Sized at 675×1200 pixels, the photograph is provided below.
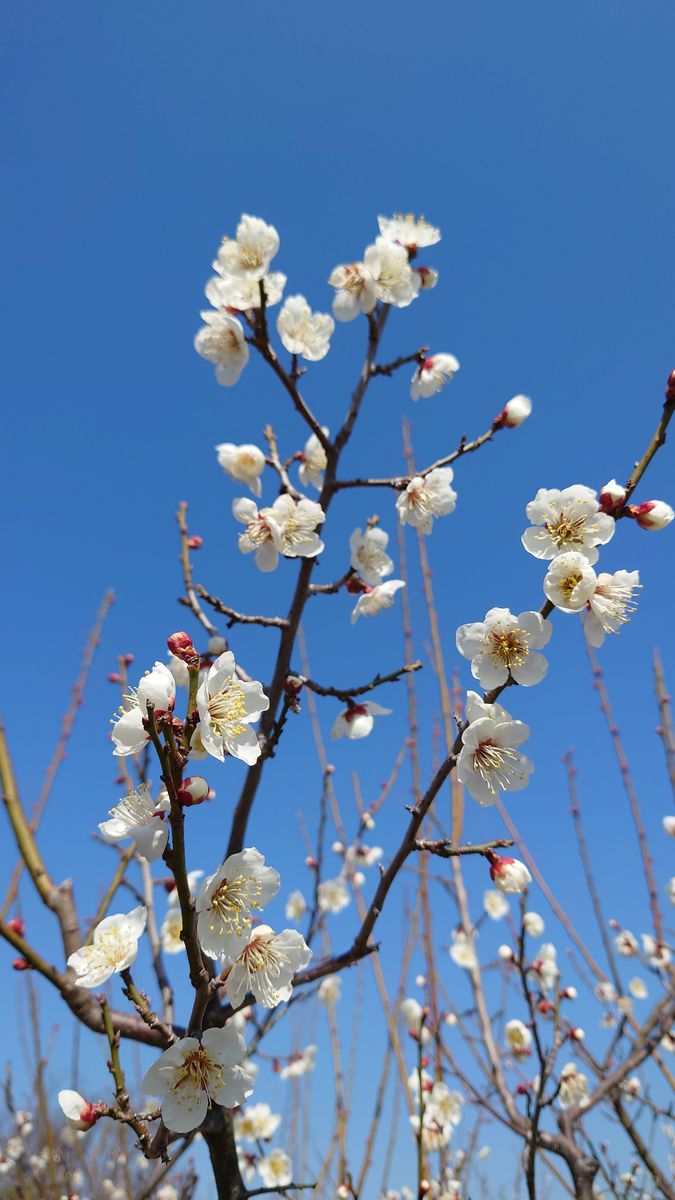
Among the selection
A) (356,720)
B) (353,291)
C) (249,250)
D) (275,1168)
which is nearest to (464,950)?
(275,1168)

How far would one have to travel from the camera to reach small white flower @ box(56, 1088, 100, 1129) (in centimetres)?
108

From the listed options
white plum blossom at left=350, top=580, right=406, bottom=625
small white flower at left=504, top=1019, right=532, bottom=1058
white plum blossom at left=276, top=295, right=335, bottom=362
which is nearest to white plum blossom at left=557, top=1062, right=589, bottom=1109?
small white flower at left=504, top=1019, right=532, bottom=1058

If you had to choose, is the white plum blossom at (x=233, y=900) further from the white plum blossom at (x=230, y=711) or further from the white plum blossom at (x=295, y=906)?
the white plum blossom at (x=295, y=906)

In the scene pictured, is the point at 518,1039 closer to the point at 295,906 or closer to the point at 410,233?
the point at 295,906

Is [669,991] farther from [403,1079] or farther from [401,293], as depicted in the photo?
[401,293]

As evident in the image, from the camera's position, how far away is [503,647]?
4.15 ft

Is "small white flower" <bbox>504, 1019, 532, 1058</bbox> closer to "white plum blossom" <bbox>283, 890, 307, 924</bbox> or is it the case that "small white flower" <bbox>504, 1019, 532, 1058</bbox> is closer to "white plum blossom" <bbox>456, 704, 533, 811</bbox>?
"white plum blossom" <bbox>283, 890, 307, 924</bbox>

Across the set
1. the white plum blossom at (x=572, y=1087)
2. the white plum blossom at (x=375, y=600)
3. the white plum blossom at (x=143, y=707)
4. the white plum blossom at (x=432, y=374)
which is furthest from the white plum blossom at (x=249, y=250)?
the white plum blossom at (x=572, y=1087)

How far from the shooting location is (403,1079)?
2.33 meters

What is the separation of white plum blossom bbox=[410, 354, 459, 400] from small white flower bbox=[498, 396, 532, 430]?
0.31 metres

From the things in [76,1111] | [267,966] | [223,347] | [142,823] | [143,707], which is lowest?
[76,1111]

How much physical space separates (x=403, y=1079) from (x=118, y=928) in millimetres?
1660

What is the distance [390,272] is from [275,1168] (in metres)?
4.22

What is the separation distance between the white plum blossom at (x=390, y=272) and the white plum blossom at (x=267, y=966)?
167 cm
